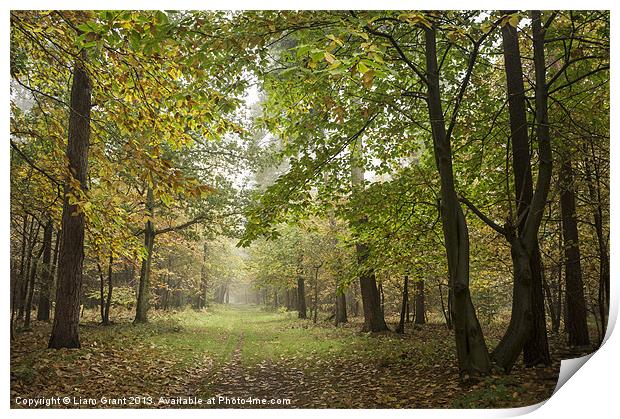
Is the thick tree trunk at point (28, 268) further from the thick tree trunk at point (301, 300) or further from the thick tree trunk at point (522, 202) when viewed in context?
the thick tree trunk at point (522, 202)

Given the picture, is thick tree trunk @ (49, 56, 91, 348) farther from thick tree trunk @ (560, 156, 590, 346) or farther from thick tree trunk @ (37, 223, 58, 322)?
thick tree trunk @ (560, 156, 590, 346)

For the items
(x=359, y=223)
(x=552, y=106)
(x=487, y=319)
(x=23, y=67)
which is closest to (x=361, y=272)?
(x=359, y=223)

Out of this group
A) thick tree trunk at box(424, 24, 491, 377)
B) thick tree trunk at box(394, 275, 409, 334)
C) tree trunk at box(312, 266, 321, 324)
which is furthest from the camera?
tree trunk at box(312, 266, 321, 324)

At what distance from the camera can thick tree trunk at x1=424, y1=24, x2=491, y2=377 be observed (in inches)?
171

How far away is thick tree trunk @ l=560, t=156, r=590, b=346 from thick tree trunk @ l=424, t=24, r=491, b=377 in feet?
5.29

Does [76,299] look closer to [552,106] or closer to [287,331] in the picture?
[287,331]

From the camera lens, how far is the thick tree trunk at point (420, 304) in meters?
6.14

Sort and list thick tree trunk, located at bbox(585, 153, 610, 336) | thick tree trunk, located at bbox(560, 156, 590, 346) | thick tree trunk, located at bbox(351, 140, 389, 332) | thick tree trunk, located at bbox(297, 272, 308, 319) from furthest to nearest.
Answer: thick tree trunk, located at bbox(297, 272, 308, 319) → thick tree trunk, located at bbox(351, 140, 389, 332) → thick tree trunk, located at bbox(560, 156, 590, 346) → thick tree trunk, located at bbox(585, 153, 610, 336)

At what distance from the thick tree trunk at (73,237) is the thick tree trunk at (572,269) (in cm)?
585

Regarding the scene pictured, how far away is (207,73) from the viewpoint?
183 inches

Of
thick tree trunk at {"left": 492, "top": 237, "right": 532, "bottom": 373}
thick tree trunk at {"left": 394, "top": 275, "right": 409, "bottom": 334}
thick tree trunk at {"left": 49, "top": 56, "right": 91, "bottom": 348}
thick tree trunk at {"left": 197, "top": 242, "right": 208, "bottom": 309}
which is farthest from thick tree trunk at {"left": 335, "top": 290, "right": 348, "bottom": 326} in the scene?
thick tree trunk at {"left": 49, "top": 56, "right": 91, "bottom": 348}

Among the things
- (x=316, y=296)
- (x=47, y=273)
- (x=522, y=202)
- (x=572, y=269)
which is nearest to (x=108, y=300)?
(x=47, y=273)

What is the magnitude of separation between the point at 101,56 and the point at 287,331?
499 centimetres

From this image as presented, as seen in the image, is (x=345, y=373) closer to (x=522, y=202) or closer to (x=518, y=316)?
(x=518, y=316)
